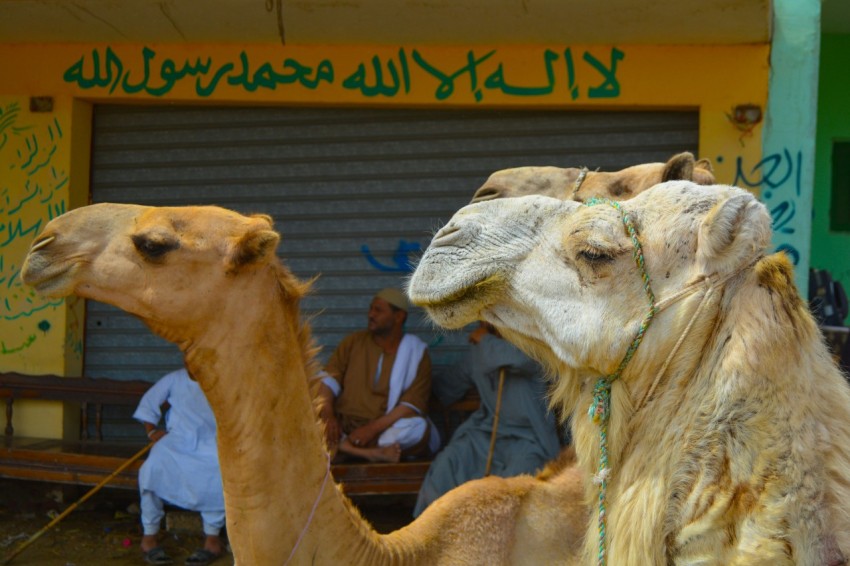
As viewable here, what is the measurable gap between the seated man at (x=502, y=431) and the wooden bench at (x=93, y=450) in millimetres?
312

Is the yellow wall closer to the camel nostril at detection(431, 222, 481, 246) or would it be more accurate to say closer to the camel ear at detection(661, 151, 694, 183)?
the camel ear at detection(661, 151, 694, 183)

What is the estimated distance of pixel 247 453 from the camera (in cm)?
311

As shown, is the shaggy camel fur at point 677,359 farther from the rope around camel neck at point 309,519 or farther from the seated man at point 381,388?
the seated man at point 381,388

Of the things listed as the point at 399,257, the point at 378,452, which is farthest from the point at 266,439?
the point at 399,257

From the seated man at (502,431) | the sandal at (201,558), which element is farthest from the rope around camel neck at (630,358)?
the sandal at (201,558)

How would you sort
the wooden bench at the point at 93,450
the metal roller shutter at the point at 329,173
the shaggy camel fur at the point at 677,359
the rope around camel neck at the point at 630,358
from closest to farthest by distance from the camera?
the shaggy camel fur at the point at 677,359 < the rope around camel neck at the point at 630,358 < the wooden bench at the point at 93,450 < the metal roller shutter at the point at 329,173

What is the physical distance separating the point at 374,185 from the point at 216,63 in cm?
145

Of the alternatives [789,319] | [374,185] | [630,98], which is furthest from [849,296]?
[789,319]

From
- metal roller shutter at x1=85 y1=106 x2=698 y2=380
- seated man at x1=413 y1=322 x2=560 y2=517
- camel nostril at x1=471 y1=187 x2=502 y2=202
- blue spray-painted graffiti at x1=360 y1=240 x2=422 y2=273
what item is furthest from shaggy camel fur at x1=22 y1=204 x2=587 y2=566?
blue spray-painted graffiti at x1=360 y1=240 x2=422 y2=273

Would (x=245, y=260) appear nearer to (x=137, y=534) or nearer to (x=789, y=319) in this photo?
(x=789, y=319)

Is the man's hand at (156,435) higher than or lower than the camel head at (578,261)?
lower

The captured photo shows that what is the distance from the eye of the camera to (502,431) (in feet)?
20.4

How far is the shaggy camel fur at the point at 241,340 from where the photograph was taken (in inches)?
122

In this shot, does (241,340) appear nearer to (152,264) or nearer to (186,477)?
(152,264)
